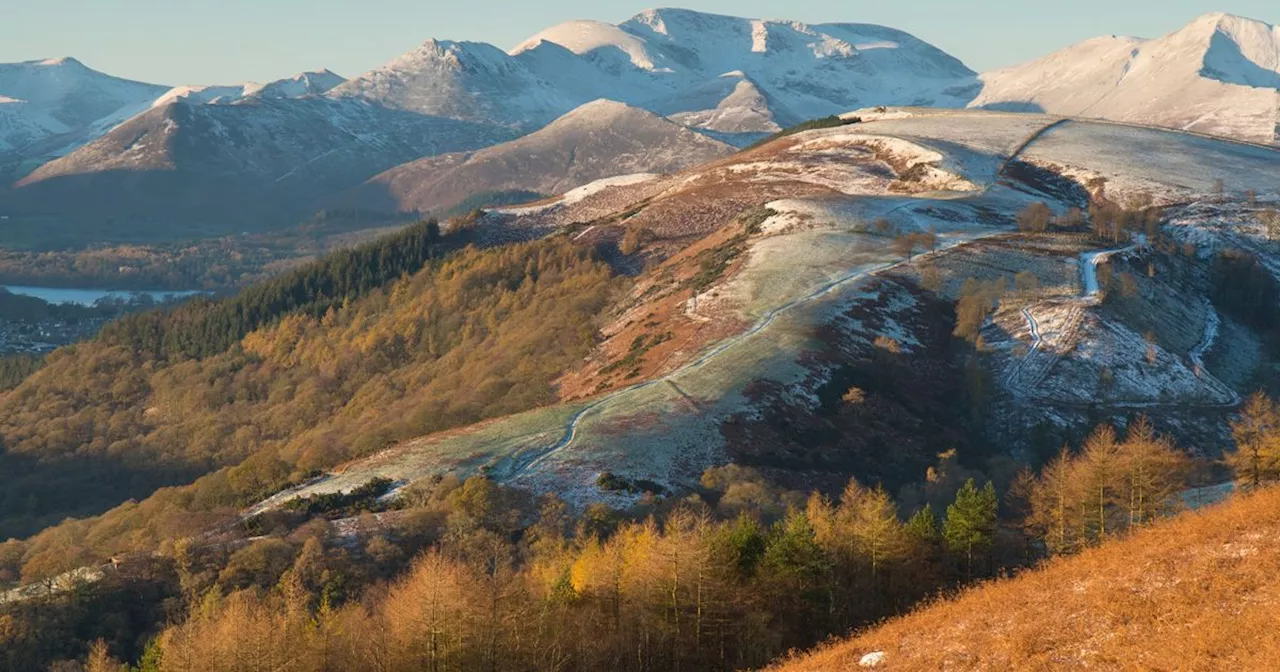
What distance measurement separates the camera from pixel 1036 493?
183ft

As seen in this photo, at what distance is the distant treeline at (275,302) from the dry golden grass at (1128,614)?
490ft

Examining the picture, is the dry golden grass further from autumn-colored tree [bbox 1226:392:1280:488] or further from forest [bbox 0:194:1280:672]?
autumn-colored tree [bbox 1226:392:1280:488]

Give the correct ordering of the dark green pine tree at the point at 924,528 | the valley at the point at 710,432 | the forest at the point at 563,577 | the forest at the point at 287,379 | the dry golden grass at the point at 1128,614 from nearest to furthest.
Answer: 1. the dry golden grass at the point at 1128,614
2. the forest at the point at 563,577
3. the valley at the point at 710,432
4. the dark green pine tree at the point at 924,528
5. the forest at the point at 287,379

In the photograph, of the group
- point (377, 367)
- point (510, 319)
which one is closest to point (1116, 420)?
point (510, 319)

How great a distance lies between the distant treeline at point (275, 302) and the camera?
175 meters

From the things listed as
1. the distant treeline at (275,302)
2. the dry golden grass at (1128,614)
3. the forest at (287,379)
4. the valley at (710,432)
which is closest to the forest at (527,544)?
the valley at (710,432)

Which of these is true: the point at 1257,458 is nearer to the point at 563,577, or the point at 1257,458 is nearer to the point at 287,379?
the point at 563,577

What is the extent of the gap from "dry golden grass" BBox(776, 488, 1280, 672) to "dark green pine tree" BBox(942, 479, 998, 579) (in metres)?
6.42

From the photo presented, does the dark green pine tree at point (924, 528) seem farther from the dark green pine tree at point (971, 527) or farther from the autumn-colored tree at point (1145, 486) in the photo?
the autumn-colored tree at point (1145, 486)

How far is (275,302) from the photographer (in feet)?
588

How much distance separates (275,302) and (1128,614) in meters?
170

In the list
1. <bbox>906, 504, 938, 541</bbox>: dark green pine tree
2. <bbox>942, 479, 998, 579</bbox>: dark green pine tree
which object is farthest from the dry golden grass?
<bbox>906, 504, 938, 541</bbox>: dark green pine tree

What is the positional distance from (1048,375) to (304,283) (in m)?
135

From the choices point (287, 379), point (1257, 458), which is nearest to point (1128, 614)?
point (1257, 458)
